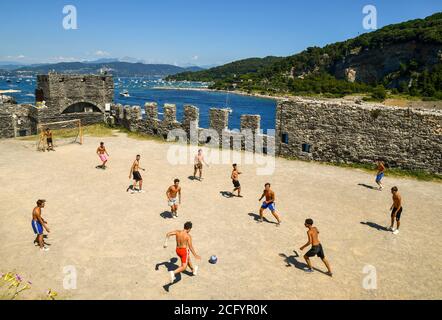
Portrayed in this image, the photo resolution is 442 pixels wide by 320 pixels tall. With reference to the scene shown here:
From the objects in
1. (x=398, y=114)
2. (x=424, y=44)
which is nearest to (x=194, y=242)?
(x=398, y=114)

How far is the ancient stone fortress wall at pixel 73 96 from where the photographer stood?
27.9m

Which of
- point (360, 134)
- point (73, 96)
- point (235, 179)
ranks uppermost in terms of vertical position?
point (73, 96)

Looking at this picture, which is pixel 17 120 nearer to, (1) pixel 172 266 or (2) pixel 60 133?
(2) pixel 60 133

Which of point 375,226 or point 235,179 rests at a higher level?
point 235,179

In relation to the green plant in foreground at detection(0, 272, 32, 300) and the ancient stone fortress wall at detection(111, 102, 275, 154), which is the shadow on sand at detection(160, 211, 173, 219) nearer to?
the green plant in foreground at detection(0, 272, 32, 300)

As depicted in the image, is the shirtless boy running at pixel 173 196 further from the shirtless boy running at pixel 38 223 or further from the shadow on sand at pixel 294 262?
the shadow on sand at pixel 294 262

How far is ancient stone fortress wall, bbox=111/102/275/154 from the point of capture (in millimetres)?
21203

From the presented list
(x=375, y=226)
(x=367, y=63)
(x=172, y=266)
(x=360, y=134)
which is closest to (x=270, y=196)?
(x=375, y=226)

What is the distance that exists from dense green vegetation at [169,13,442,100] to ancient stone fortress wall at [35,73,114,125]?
78.7 m

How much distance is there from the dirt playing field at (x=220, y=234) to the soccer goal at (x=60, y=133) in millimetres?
3926

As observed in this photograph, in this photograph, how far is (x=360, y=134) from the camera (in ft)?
60.3

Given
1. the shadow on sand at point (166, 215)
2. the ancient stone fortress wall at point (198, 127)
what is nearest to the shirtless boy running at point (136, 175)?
the shadow on sand at point (166, 215)

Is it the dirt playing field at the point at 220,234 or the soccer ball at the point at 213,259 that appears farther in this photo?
the soccer ball at the point at 213,259

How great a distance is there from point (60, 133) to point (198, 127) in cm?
1037
